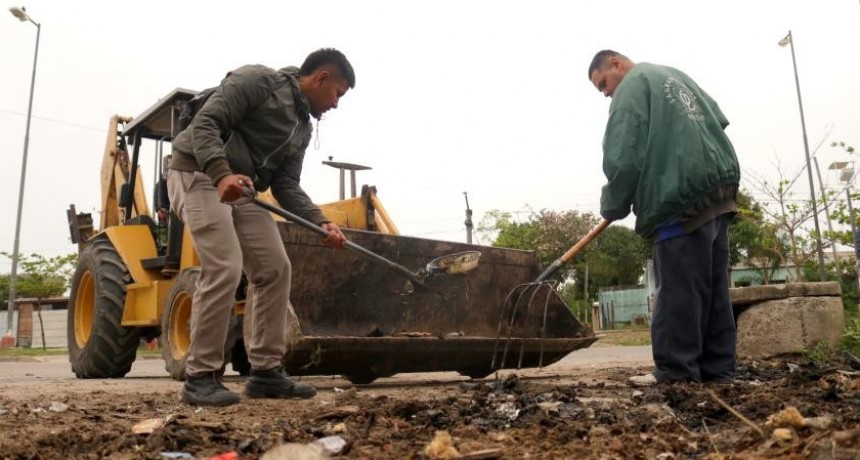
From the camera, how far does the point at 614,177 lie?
440 cm

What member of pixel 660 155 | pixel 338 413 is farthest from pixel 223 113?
pixel 660 155

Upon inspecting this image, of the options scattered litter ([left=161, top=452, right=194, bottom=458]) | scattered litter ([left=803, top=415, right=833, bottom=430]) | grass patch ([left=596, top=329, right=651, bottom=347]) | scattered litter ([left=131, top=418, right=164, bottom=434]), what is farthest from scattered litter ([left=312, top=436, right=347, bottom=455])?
grass patch ([left=596, top=329, right=651, bottom=347])

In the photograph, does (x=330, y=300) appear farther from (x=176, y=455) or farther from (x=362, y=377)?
(x=176, y=455)

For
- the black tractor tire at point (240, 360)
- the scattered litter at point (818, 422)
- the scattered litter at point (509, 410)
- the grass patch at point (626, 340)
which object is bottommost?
the scattered litter at point (509, 410)

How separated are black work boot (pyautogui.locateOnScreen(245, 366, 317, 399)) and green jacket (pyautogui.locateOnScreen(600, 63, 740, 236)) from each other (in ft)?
6.39

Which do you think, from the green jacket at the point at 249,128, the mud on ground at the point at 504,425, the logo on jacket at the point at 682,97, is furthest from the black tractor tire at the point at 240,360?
the logo on jacket at the point at 682,97

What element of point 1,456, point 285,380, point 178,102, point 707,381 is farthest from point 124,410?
point 178,102

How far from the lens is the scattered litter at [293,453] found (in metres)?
2.24

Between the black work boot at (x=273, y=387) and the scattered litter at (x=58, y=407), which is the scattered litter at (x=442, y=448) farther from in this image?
the scattered litter at (x=58, y=407)

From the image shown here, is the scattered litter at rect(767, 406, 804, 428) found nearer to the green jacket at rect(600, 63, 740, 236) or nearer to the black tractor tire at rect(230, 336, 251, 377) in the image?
the green jacket at rect(600, 63, 740, 236)

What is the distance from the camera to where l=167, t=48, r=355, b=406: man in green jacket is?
13.1 ft

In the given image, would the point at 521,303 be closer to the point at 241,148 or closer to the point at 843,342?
the point at 843,342

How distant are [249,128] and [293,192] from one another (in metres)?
0.58

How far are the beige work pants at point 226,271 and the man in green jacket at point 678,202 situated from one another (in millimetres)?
1902
